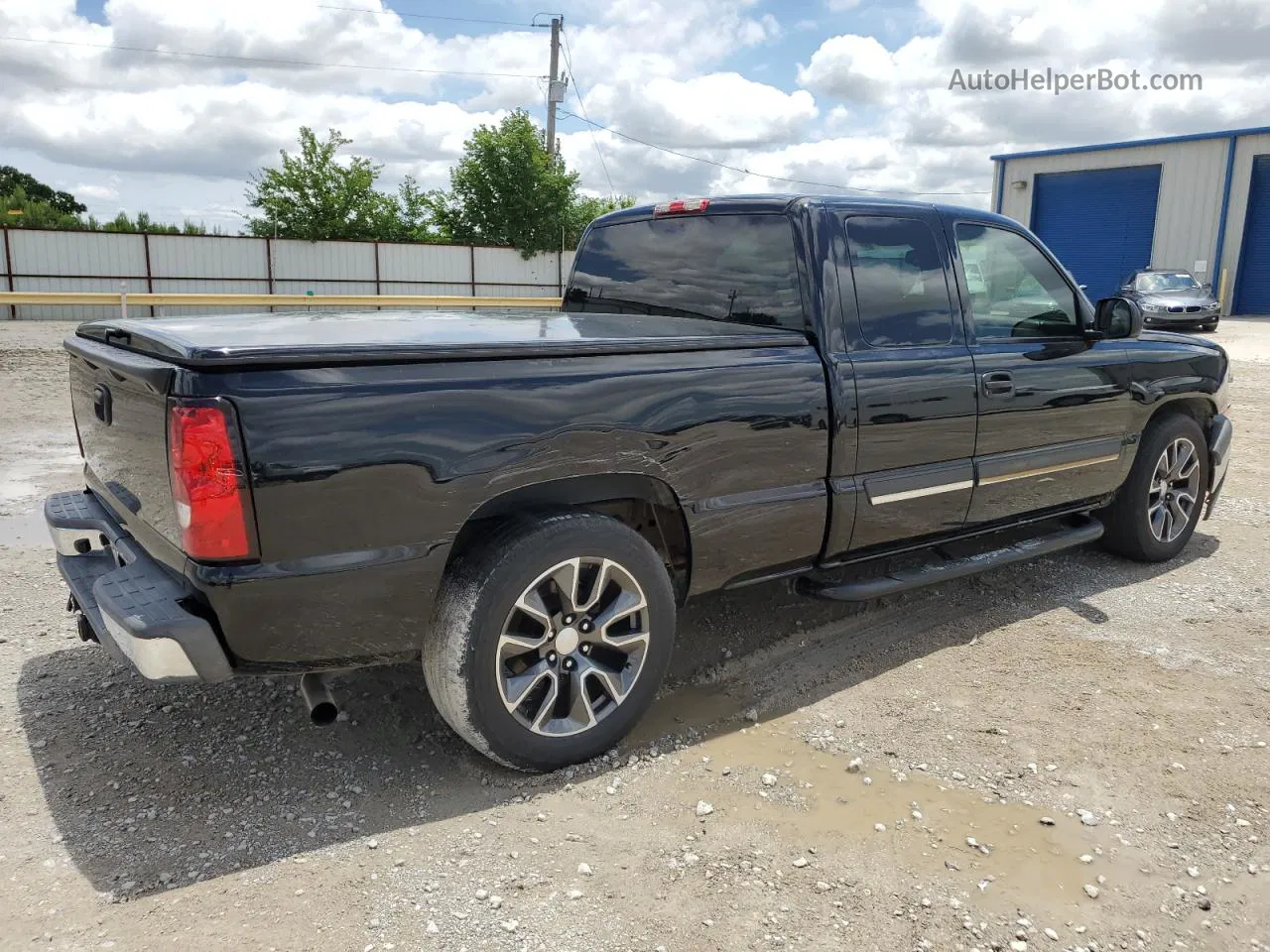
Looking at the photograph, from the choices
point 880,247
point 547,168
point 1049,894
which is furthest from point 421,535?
point 547,168

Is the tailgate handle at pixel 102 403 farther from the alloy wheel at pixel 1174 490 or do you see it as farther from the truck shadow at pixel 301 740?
the alloy wheel at pixel 1174 490

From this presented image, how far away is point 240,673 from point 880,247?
2.80 meters

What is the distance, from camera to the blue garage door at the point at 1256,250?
28828 mm

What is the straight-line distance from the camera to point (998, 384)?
424 centimetres

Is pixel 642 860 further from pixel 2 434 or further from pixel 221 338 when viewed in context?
pixel 2 434

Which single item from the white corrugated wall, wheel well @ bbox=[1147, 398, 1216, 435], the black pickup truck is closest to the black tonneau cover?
the black pickup truck

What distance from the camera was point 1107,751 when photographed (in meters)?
3.45

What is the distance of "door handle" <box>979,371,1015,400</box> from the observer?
13.8ft

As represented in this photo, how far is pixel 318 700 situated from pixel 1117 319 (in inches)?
153

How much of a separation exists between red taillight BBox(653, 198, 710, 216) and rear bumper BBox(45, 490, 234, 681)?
97.5 inches

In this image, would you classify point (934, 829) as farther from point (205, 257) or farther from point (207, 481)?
point (205, 257)

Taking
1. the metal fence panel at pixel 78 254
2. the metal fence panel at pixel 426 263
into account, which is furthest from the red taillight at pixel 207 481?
the metal fence panel at pixel 426 263

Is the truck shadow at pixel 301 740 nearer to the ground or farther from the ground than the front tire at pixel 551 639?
nearer to the ground

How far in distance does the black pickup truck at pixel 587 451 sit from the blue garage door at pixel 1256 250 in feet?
96.1
